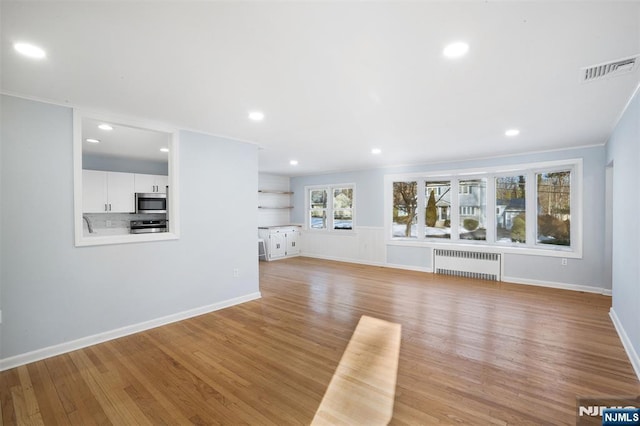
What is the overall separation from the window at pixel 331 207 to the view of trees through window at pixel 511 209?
3.40 m

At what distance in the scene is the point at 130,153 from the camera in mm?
5605

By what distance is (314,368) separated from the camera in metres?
2.48

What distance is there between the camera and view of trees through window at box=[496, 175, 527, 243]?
5.51 meters

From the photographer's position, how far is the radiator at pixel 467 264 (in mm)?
5598

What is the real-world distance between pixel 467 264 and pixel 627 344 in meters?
3.07

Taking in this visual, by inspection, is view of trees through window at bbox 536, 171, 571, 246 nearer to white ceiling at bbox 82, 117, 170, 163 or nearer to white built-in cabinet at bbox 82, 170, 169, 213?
white ceiling at bbox 82, 117, 170, 163

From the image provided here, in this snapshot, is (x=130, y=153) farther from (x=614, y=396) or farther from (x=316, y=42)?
(x=614, y=396)

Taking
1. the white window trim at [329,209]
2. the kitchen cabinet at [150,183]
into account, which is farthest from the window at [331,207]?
the kitchen cabinet at [150,183]

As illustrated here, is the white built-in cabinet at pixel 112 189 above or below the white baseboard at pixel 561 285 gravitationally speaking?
above

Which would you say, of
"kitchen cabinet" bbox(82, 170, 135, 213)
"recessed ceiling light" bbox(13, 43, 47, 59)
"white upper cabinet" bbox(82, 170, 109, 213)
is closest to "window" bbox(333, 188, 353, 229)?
"kitchen cabinet" bbox(82, 170, 135, 213)

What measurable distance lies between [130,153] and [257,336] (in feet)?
15.4

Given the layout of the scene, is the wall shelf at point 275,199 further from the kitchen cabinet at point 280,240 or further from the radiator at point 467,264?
the radiator at point 467,264

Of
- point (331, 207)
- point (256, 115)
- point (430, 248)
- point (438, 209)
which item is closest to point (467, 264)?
point (430, 248)

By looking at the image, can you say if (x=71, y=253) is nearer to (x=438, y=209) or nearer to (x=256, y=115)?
(x=256, y=115)
